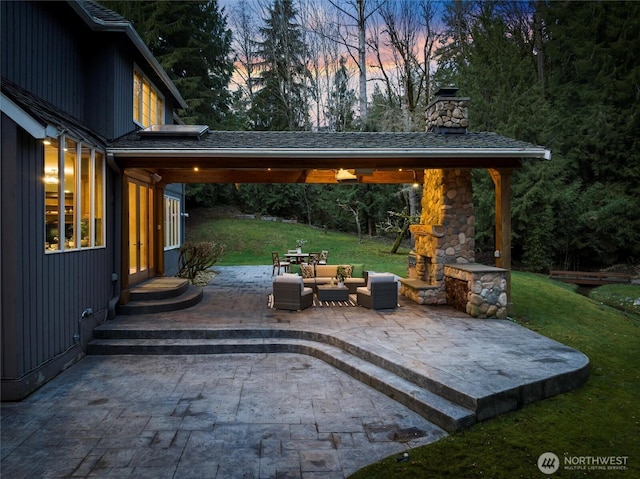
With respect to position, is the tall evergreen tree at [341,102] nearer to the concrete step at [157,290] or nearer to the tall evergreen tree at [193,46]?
the tall evergreen tree at [193,46]

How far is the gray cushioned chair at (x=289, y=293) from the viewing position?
778 cm

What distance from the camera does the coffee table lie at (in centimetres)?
855

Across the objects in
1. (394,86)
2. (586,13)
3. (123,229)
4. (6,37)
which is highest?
(586,13)

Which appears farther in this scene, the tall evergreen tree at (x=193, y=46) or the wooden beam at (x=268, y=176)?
the tall evergreen tree at (x=193, y=46)

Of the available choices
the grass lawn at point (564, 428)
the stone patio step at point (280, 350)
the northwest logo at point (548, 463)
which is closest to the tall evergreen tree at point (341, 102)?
the grass lawn at point (564, 428)

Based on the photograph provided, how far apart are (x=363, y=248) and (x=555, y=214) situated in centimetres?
837

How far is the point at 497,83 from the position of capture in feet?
64.4

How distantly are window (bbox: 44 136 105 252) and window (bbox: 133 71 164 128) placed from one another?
2779mm

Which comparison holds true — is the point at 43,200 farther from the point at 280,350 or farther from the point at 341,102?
the point at 341,102

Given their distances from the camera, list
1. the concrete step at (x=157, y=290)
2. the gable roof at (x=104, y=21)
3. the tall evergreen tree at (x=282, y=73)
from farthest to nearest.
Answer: the tall evergreen tree at (x=282, y=73) < the concrete step at (x=157, y=290) < the gable roof at (x=104, y=21)

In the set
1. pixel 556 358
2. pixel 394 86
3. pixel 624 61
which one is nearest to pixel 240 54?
pixel 394 86

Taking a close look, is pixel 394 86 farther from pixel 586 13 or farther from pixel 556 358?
pixel 556 358

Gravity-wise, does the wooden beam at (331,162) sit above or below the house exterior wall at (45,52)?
below

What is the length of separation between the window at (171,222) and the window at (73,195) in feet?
16.2
